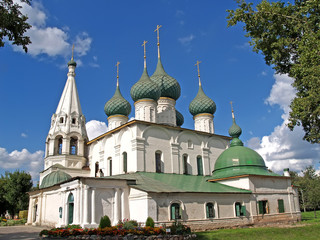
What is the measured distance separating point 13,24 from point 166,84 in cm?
1695

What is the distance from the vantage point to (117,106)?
24.9m

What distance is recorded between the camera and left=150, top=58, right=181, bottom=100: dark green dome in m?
24.2

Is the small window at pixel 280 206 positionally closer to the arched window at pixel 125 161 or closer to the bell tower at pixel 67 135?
the arched window at pixel 125 161

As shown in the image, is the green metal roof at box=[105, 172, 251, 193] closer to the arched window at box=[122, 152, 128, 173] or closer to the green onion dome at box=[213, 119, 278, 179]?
the green onion dome at box=[213, 119, 278, 179]

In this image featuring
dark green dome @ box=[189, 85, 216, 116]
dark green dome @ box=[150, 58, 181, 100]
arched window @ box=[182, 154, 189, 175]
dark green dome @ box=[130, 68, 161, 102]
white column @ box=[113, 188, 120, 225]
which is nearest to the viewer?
white column @ box=[113, 188, 120, 225]

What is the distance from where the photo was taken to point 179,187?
16406mm

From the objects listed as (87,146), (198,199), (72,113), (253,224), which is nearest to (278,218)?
(253,224)

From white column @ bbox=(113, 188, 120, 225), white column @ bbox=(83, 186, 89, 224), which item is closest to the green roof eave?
white column @ bbox=(113, 188, 120, 225)

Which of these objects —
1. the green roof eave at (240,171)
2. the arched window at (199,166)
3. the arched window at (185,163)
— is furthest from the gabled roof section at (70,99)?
the green roof eave at (240,171)

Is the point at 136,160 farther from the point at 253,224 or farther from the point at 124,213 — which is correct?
the point at 253,224

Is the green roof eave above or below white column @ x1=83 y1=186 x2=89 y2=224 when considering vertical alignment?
above

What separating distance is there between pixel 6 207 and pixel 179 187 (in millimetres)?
27229

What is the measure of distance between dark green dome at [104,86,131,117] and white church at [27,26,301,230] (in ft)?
0.28

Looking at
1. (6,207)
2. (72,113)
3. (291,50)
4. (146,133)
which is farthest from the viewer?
(6,207)
